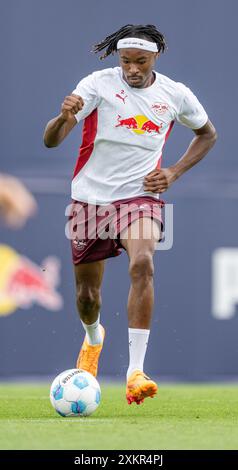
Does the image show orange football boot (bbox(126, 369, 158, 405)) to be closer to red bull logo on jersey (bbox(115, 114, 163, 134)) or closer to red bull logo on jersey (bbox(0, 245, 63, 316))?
red bull logo on jersey (bbox(115, 114, 163, 134))

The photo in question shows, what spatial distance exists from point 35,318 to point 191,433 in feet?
19.9

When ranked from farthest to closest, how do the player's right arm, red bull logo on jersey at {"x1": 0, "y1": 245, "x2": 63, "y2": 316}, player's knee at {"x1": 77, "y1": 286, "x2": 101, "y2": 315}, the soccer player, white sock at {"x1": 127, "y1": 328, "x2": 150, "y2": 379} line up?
red bull logo on jersey at {"x1": 0, "y1": 245, "x2": 63, "y2": 316}, player's knee at {"x1": 77, "y1": 286, "x2": 101, "y2": 315}, the soccer player, the player's right arm, white sock at {"x1": 127, "y1": 328, "x2": 150, "y2": 379}

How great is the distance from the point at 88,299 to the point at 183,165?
116 cm

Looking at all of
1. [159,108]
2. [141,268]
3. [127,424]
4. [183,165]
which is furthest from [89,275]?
[127,424]

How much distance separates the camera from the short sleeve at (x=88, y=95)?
778 centimetres

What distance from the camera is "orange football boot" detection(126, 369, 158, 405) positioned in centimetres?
681

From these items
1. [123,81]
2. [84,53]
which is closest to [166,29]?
[84,53]

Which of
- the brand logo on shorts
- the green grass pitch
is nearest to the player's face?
the brand logo on shorts

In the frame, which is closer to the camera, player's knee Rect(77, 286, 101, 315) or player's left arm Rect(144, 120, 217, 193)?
player's left arm Rect(144, 120, 217, 193)

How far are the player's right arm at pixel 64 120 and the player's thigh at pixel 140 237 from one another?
73 centimetres

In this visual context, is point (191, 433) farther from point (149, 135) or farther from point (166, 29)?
point (166, 29)

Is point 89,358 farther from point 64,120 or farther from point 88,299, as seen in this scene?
point 64,120

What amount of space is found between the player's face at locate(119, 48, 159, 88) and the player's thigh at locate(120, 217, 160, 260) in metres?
0.93

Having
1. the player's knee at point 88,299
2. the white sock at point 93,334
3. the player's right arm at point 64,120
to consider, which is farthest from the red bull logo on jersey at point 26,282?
the player's right arm at point 64,120
